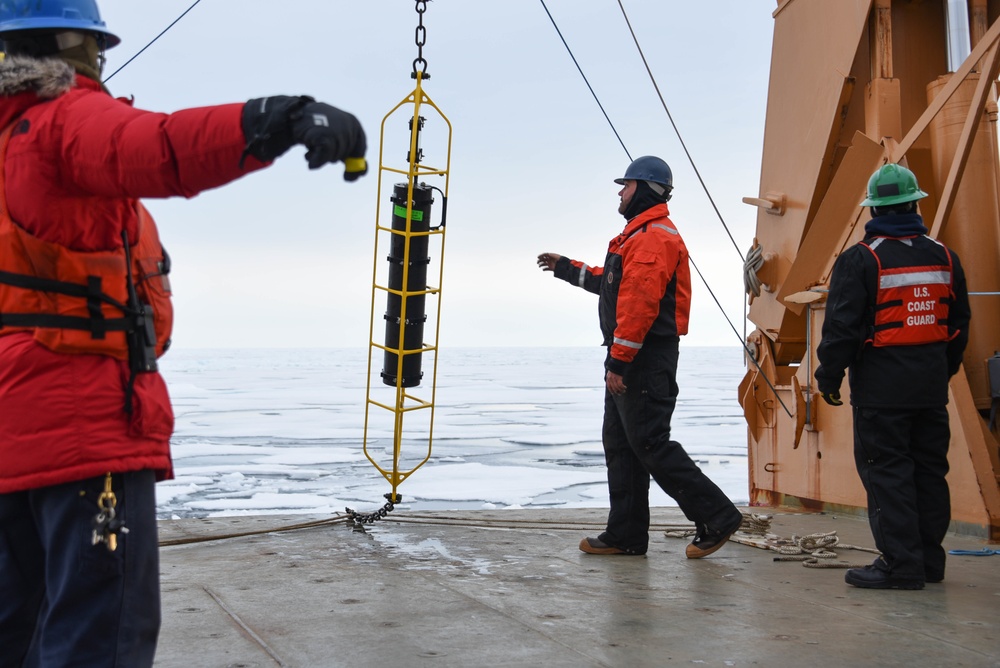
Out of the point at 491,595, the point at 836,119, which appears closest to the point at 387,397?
the point at 836,119

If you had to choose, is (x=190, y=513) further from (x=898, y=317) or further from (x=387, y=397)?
(x=387, y=397)

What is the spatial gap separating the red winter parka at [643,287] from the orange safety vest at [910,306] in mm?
944

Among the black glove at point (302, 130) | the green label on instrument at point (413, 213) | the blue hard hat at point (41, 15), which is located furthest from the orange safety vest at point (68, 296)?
the green label on instrument at point (413, 213)

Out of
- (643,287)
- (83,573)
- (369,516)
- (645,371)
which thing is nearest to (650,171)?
(643,287)

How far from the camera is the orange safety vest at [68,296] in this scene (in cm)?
188

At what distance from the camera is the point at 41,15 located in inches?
77.7

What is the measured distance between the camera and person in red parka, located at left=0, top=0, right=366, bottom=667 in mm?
1765

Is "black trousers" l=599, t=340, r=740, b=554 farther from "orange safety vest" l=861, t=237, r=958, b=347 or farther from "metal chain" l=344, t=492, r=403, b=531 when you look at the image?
"metal chain" l=344, t=492, r=403, b=531

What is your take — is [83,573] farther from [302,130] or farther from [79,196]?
[302,130]

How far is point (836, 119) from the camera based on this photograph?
6133 mm

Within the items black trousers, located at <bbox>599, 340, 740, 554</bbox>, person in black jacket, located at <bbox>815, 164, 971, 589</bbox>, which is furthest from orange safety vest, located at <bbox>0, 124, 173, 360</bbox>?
black trousers, located at <bbox>599, 340, 740, 554</bbox>

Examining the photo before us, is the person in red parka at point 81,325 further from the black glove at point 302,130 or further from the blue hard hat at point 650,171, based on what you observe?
the blue hard hat at point 650,171

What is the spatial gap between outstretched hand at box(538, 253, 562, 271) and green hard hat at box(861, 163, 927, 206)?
1694mm

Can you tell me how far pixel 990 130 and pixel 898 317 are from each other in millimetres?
2244
